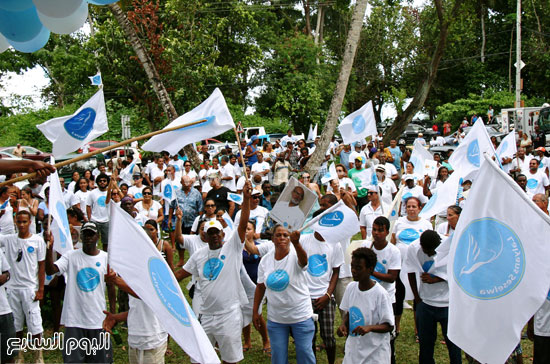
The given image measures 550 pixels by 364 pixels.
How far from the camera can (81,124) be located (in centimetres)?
860

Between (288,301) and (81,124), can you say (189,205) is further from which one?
(288,301)

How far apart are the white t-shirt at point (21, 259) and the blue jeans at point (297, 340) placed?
3011mm

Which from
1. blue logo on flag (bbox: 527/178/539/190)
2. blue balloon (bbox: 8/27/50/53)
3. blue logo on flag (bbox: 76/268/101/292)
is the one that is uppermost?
blue balloon (bbox: 8/27/50/53)

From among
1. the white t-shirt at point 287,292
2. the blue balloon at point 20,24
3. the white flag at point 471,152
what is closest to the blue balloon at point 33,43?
the blue balloon at point 20,24

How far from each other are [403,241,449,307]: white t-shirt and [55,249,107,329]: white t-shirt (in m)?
3.31

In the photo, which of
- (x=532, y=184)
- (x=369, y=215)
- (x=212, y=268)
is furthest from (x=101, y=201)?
(x=532, y=184)

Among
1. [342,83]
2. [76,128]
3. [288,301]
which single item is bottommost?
[288,301]

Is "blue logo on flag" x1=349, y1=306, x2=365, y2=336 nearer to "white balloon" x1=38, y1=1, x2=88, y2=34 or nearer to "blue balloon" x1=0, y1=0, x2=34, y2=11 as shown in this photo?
"white balloon" x1=38, y1=1, x2=88, y2=34

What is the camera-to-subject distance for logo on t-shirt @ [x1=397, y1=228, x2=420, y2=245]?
7.62 meters

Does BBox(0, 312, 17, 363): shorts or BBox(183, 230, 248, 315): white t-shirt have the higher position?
BBox(183, 230, 248, 315): white t-shirt

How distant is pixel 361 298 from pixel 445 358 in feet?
7.51

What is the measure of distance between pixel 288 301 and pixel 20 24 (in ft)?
11.5

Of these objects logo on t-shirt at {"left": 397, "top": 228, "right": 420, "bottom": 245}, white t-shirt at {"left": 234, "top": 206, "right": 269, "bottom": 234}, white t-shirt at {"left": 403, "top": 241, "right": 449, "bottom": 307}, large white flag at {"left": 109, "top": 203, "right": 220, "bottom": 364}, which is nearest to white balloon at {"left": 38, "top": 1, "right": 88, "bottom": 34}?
large white flag at {"left": 109, "top": 203, "right": 220, "bottom": 364}

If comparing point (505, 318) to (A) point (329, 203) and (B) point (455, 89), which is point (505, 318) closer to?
(A) point (329, 203)
